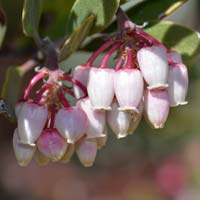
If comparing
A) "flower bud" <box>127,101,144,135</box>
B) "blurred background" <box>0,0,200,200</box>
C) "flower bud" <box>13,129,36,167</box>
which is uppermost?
"flower bud" <box>127,101,144,135</box>

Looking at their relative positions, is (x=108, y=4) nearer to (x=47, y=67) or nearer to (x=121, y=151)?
(x=47, y=67)

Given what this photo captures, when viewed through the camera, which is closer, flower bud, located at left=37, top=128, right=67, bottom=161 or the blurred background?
flower bud, located at left=37, top=128, right=67, bottom=161

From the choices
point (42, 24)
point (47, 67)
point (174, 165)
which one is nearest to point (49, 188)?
point (174, 165)

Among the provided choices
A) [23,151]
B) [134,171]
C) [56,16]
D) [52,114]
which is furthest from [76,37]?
[134,171]

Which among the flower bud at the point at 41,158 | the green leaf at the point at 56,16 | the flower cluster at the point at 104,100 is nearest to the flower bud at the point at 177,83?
the flower cluster at the point at 104,100

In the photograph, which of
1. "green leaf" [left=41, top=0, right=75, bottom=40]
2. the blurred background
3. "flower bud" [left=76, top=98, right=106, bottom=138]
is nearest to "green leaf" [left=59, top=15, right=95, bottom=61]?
"flower bud" [left=76, top=98, right=106, bottom=138]

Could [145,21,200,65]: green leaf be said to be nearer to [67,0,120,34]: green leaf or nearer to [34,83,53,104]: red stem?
[67,0,120,34]: green leaf

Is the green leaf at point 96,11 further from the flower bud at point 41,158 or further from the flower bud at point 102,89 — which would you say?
the flower bud at point 41,158
